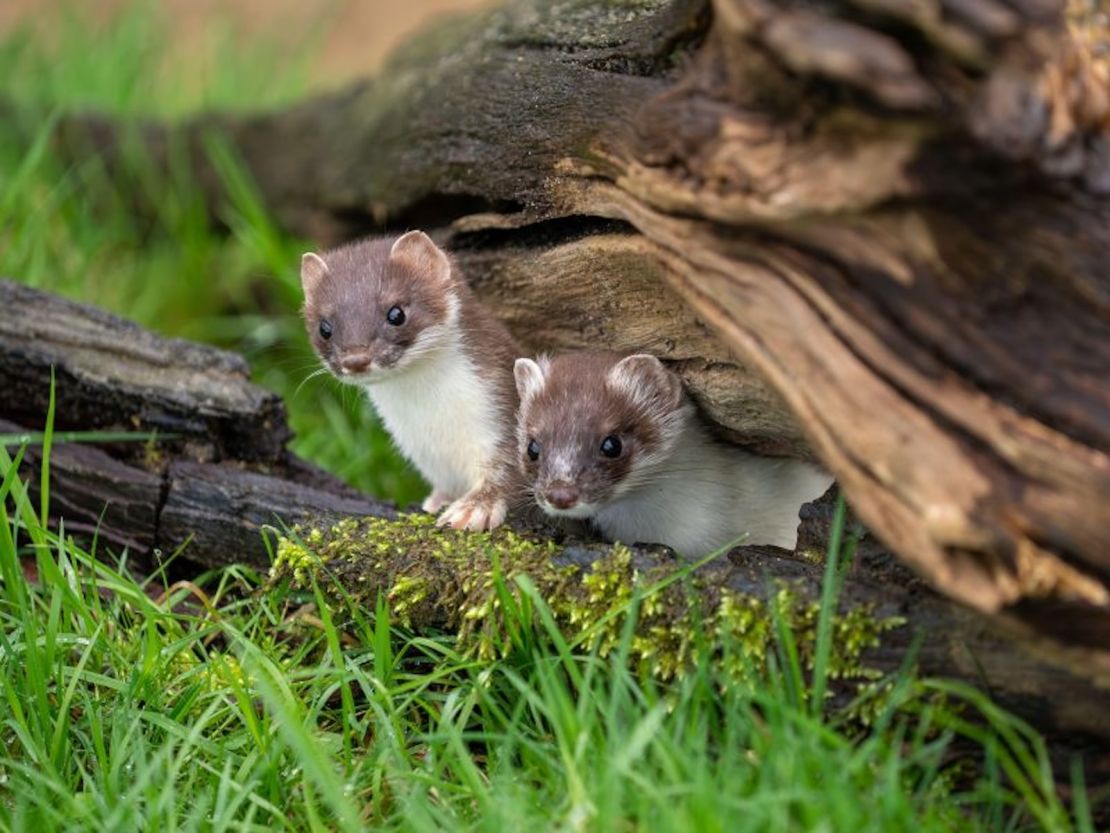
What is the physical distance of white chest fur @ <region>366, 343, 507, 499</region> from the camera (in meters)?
4.80

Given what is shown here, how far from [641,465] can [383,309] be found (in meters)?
1.06

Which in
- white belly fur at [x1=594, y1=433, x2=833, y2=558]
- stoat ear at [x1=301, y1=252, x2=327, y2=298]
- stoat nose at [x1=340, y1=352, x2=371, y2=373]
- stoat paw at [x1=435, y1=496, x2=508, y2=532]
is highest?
stoat ear at [x1=301, y1=252, x2=327, y2=298]

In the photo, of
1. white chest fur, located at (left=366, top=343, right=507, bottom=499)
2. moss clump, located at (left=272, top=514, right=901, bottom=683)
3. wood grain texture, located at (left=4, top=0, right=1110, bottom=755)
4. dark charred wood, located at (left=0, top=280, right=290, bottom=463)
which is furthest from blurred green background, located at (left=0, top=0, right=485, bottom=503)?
wood grain texture, located at (left=4, top=0, right=1110, bottom=755)

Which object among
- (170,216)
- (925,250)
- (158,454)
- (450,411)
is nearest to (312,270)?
(450,411)

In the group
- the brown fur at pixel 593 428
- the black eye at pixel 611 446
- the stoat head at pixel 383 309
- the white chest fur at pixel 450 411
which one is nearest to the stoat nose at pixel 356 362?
the stoat head at pixel 383 309

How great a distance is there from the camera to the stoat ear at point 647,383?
4289 mm

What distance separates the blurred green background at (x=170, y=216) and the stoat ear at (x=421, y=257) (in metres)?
0.77

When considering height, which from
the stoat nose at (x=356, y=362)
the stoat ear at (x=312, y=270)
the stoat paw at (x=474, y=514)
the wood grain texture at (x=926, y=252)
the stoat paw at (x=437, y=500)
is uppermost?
the wood grain texture at (x=926, y=252)

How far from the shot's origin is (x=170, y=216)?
7.52m

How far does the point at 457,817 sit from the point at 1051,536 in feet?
4.79

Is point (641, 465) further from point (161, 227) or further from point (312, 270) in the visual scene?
point (161, 227)

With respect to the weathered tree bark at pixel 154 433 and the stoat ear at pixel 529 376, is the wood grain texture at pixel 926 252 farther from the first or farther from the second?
the weathered tree bark at pixel 154 433

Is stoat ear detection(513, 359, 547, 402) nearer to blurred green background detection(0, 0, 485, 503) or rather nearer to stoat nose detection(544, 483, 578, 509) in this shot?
stoat nose detection(544, 483, 578, 509)

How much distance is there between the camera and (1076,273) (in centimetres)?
284
